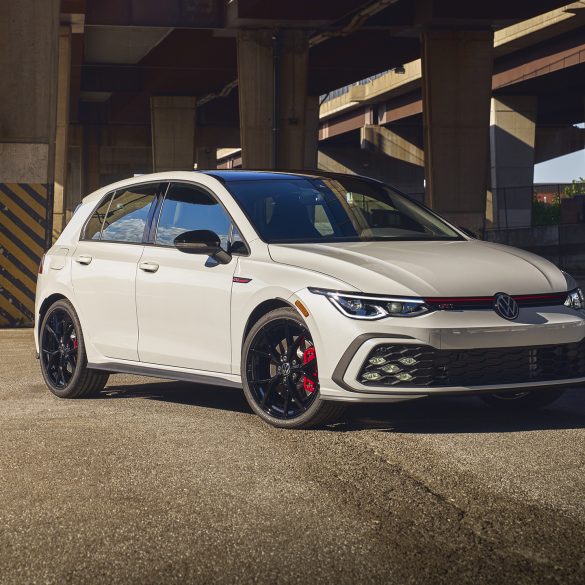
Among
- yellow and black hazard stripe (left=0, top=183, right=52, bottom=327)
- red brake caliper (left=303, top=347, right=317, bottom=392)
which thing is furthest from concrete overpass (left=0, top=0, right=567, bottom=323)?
red brake caliper (left=303, top=347, right=317, bottom=392)

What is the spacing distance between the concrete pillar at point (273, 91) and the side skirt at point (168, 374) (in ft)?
90.1

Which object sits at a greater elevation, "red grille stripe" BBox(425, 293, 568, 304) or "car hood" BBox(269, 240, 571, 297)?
"car hood" BBox(269, 240, 571, 297)

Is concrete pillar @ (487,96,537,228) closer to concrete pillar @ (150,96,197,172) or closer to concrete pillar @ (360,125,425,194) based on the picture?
concrete pillar @ (360,125,425,194)

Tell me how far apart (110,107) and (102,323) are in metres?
61.5

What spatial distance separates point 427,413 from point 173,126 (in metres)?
52.3

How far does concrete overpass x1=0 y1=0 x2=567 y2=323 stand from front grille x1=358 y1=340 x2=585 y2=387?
11464mm

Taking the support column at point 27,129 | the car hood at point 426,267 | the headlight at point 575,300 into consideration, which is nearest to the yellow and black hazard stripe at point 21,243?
the support column at point 27,129

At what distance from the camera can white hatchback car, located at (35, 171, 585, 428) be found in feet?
23.6

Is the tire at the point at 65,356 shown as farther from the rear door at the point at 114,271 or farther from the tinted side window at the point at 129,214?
the tinted side window at the point at 129,214

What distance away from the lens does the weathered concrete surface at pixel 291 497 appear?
4.58m

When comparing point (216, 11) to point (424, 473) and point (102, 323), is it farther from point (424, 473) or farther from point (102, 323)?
point (424, 473)

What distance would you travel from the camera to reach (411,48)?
146ft

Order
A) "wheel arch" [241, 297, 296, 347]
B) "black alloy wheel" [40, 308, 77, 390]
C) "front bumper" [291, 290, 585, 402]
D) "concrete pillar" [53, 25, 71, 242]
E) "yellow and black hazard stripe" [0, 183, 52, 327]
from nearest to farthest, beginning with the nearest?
"front bumper" [291, 290, 585, 402]
"wheel arch" [241, 297, 296, 347]
"black alloy wheel" [40, 308, 77, 390]
"yellow and black hazard stripe" [0, 183, 52, 327]
"concrete pillar" [53, 25, 71, 242]

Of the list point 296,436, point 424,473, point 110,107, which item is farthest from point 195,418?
point 110,107
